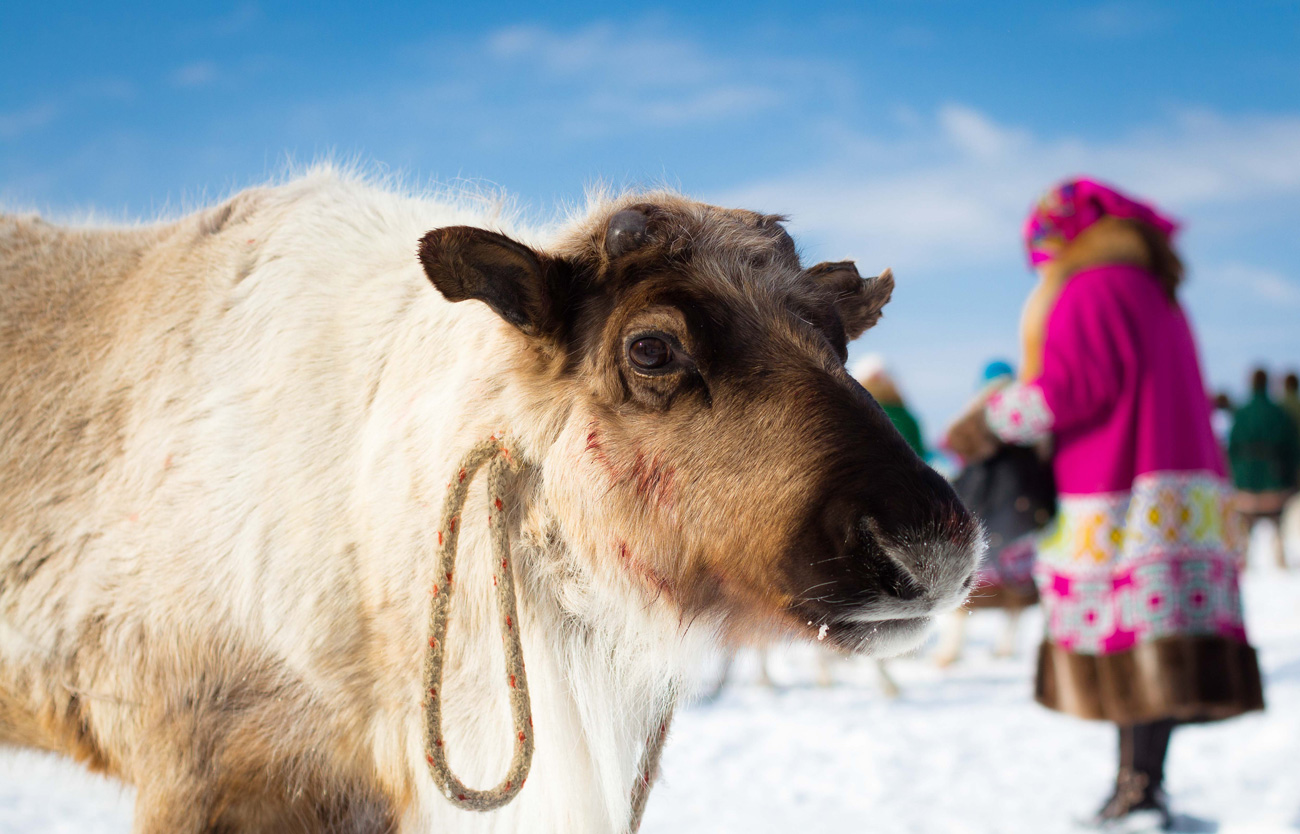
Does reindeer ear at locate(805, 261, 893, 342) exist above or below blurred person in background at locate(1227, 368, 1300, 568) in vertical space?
below

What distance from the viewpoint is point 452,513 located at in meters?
2.08

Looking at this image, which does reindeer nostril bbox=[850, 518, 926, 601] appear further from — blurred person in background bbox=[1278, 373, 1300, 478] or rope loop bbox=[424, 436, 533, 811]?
blurred person in background bbox=[1278, 373, 1300, 478]

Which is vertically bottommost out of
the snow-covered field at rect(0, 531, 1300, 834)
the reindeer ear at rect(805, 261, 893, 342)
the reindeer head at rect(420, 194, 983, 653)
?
the snow-covered field at rect(0, 531, 1300, 834)

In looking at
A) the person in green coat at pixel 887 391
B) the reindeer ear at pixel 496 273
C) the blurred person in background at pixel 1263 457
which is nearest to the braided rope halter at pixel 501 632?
the reindeer ear at pixel 496 273

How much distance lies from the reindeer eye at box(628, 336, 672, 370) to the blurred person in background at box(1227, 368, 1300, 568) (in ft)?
52.2

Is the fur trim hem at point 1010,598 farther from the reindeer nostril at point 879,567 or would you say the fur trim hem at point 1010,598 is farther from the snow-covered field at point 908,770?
the reindeer nostril at point 879,567

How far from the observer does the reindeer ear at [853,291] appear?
7.55 ft

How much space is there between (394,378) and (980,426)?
3071 mm

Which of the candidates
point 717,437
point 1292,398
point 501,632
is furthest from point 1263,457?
point 501,632

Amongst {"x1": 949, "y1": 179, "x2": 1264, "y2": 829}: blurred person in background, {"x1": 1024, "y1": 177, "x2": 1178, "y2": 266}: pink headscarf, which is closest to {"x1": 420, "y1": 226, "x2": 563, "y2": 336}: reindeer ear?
{"x1": 949, "y1": 179, "x2": 1264, "y2": 829}: blurred person in background

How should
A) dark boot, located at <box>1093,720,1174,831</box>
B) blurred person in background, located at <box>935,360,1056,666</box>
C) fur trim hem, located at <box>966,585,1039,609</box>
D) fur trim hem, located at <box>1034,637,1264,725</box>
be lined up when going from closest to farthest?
fur trim hem, located at <box>1034,637,1264,725</box> → dark boot, located at <box>1093,720,1174,831</box> → blurred person in background, located at <box>935,360,1056,666</box> → fur trim hem, located at <box>966,585,1039,609</box>

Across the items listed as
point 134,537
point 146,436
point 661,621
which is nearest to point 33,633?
point 134,537

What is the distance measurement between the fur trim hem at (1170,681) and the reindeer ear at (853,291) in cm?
239

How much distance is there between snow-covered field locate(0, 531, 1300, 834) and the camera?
4.59 metres
